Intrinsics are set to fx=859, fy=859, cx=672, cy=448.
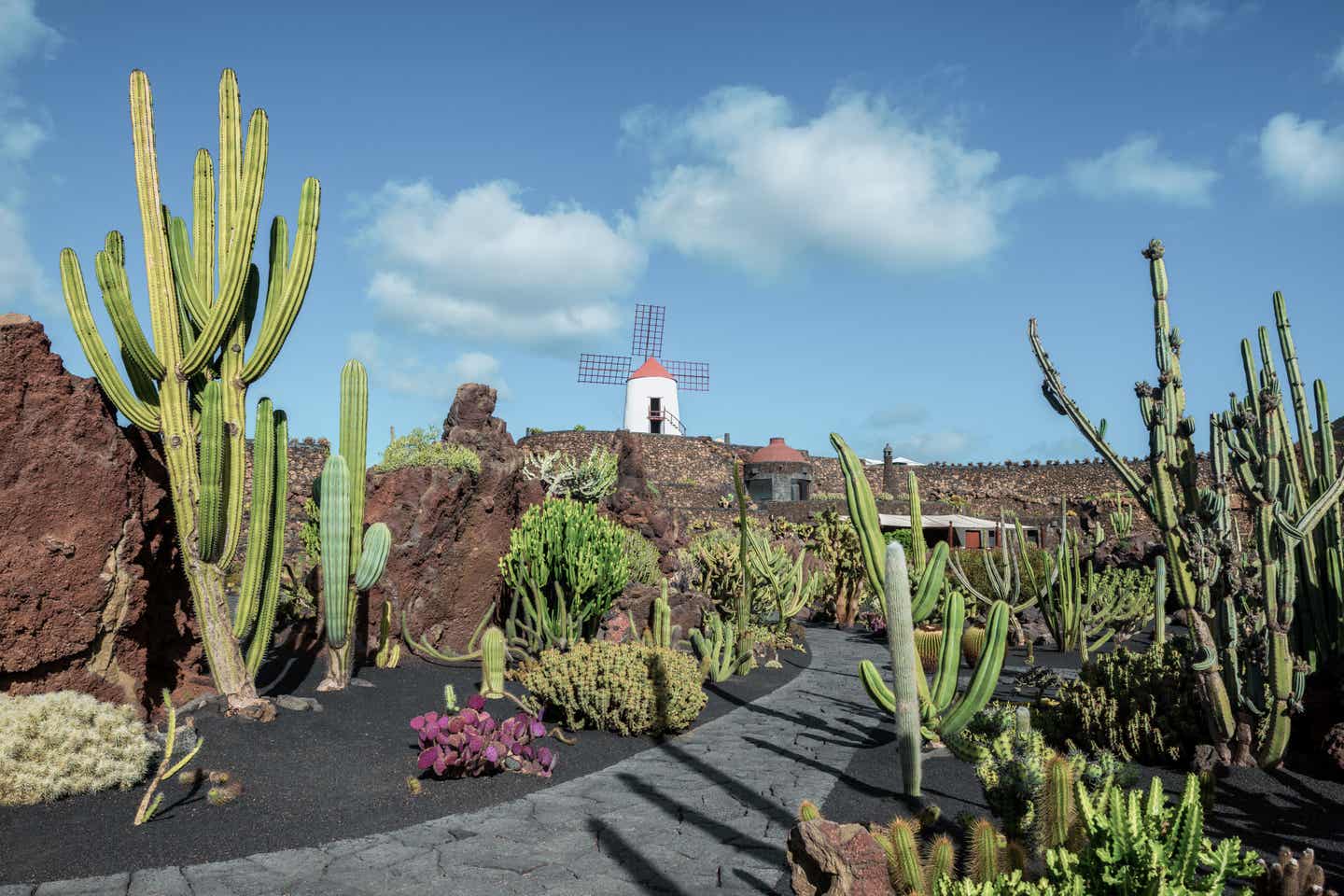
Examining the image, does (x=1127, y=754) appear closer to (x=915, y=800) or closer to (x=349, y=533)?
(x=915, y=800)

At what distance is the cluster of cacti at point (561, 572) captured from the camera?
8922mm

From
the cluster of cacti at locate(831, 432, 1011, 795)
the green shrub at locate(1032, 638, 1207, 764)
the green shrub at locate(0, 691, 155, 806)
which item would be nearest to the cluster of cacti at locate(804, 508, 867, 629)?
the green shrub at locate(1032, 638, 1207, 764)

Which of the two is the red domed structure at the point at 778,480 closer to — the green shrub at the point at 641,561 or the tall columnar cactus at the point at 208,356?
the green shrub at the point at 641,561

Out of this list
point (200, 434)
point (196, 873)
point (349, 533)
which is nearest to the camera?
point (196, 873)

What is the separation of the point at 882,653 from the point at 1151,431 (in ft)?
22.4

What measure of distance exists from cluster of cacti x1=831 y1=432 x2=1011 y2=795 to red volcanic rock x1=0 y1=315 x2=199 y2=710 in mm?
4992

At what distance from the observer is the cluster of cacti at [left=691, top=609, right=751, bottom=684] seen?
355 inches

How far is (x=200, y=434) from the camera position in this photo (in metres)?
6.27

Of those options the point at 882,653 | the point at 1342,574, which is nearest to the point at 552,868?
the point at 1342,574

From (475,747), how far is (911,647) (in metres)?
2.72

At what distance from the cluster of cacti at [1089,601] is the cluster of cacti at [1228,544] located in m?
4.91

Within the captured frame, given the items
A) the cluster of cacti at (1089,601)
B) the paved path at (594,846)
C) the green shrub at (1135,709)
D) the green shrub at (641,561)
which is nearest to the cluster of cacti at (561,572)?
the green shrub at (641,561)

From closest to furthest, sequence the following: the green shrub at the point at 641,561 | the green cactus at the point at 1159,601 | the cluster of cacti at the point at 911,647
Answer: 1. the cluster of cacti at the point at 911,647
2. the green cactus at the point at 1159,601
3. the green shrub at the point at 641,561

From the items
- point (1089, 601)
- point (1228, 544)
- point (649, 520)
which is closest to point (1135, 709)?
point (1228, 544)
